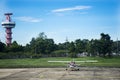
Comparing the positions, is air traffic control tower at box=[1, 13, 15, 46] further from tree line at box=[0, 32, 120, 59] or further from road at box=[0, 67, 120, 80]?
road at box=[0, 67, 120, 80]

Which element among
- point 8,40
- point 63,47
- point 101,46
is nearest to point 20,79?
point 101,46

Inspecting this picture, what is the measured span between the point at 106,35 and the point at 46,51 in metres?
29.5

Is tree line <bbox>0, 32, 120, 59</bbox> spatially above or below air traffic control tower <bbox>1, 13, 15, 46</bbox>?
below

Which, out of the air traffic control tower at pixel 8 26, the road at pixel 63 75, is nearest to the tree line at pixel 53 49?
the air traffic control tower at pixel 8 26

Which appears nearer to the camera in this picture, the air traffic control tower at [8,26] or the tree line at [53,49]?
the tree line at [53,49]

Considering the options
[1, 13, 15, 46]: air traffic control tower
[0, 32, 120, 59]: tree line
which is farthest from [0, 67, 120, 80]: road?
[1, 13, 15, 46]: air traffic control tower

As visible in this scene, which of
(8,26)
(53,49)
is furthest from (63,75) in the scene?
(8,26)

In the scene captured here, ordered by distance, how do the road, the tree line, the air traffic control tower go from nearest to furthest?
the road < the tree line < the air traffic control tower

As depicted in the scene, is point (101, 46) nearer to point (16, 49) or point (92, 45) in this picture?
point (92, 45)

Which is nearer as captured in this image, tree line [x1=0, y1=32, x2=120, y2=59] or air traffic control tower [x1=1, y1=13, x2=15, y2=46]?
tree line [x1=0, y1=32, x2=120, y2=59]

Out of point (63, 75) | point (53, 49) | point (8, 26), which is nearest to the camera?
point (63, 75)

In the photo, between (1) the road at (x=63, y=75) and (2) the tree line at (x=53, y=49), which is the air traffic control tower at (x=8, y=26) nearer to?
(2) the tree line at (x=53, y=49)

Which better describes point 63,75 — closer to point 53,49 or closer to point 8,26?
point 53,49

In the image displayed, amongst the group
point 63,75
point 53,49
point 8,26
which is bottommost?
point 63,75
